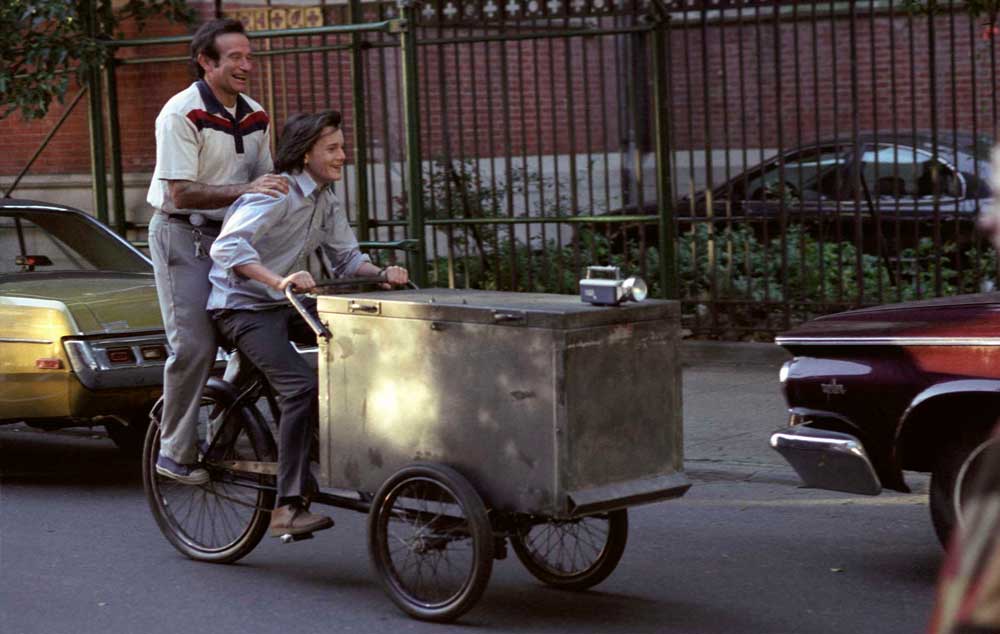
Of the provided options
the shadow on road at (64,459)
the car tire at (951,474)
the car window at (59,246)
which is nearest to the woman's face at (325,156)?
the car tire at (951,474)

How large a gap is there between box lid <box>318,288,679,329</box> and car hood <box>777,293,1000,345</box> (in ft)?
2.71

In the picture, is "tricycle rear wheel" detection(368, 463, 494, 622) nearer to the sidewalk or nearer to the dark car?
the sidewalk

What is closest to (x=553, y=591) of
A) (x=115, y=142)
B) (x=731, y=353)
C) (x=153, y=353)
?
(x=153, y=353)

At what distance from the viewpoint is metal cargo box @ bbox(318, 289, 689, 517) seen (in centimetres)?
536

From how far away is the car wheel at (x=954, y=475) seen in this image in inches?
227

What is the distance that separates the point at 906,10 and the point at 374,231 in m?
4.53

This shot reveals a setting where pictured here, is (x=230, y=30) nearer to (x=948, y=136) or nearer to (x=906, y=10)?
(x=906, y=10)

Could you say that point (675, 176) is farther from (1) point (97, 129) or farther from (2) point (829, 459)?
(2) point (829, 459)

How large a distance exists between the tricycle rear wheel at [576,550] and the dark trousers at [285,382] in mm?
866

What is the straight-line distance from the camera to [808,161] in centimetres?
1178

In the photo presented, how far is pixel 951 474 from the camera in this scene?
19.2 feet

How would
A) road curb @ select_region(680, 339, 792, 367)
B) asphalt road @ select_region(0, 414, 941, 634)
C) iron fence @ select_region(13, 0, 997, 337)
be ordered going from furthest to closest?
road curb @ select_region(680, 339, 792, 367) → iron fence @ select_region(13, 0, 997, 337) → asphalt road @ select_region(0, 414, 941, 634)

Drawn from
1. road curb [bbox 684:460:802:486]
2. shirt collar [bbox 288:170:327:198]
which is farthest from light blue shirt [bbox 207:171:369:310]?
road curb [bbox 684:460:802:486]

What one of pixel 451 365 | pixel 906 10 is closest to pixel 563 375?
pixel 451 365
